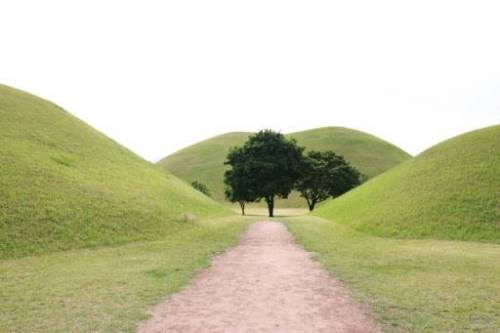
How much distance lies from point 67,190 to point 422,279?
24.5m

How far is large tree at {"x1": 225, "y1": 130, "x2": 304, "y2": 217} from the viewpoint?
65250 mm

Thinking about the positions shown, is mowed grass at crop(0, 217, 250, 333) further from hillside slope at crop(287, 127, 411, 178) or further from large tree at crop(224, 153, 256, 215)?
hillside slope at crop(287, 127, 411, 178)

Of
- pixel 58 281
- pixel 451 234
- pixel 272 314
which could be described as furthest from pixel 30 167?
pixel 451 234

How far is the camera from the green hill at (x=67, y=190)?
947 inches

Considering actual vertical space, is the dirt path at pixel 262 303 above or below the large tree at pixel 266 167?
below

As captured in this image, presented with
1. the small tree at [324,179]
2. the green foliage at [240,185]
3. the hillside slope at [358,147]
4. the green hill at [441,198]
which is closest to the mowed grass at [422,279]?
the green hill at [441,198]

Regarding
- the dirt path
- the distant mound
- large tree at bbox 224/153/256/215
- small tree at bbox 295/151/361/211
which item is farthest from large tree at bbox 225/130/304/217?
the distant mound

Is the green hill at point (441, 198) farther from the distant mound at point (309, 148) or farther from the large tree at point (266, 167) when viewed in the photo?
the distant mound at point (309, 148)

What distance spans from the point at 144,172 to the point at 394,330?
41.8 m

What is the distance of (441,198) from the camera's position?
112ft

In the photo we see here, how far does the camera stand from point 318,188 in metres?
80.5

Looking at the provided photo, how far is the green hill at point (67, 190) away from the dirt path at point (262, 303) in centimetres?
1085

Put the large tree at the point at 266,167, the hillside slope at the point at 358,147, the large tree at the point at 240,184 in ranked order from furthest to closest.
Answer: the hillside slope at the point at 358,147, the large tree at the point at 240,184, the large tree at the point at 266,167

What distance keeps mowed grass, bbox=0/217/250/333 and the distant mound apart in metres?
101
